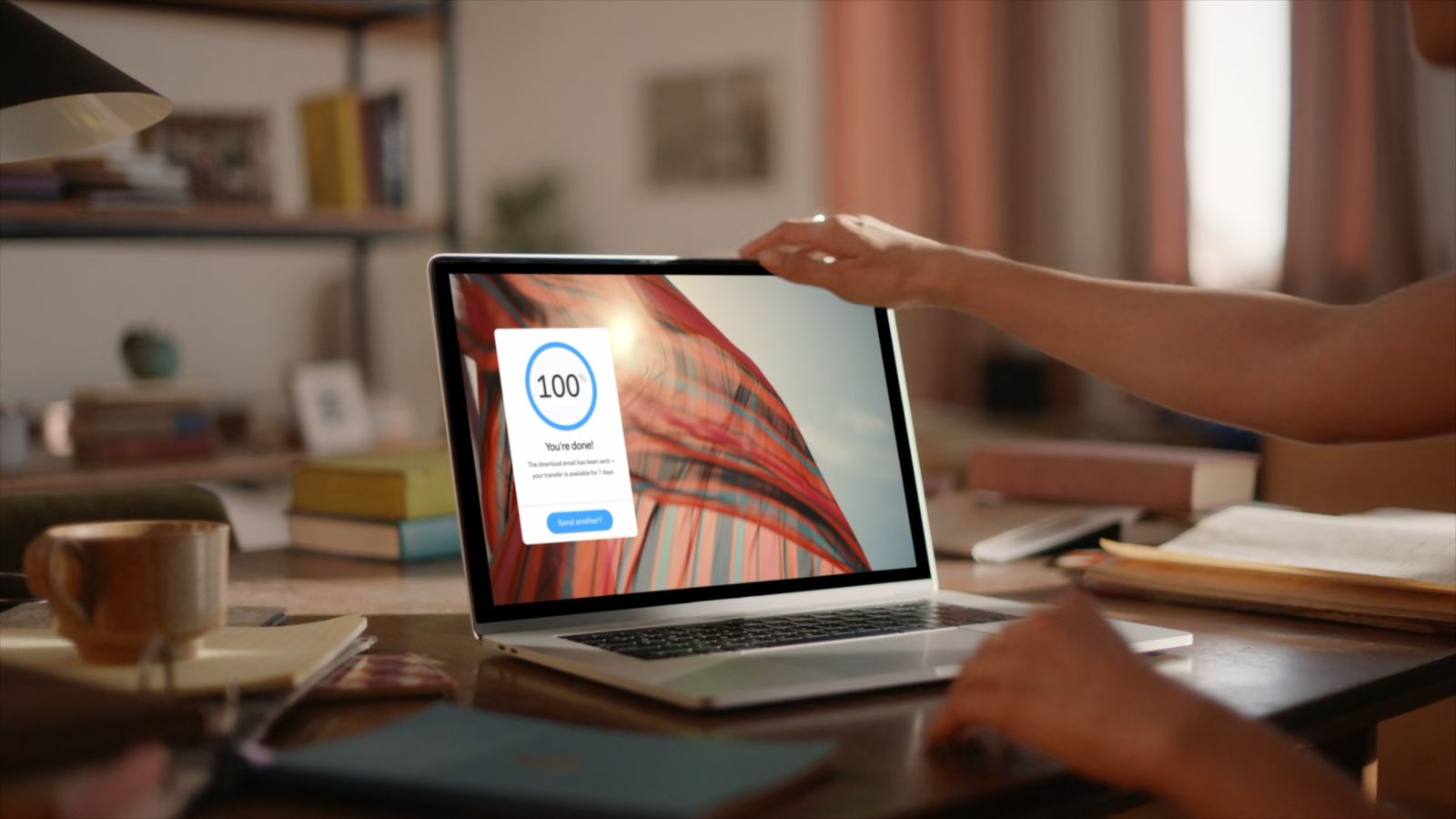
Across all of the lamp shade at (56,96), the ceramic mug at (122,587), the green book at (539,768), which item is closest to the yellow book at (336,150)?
the lamp shade at (56,96)

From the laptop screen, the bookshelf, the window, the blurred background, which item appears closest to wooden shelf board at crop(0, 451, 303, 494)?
the blurred background

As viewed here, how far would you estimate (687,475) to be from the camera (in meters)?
1.04

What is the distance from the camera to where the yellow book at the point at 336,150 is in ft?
10.0

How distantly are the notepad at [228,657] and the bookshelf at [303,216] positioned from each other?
201 cm

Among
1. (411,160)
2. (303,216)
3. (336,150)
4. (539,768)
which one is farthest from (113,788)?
(411,160)

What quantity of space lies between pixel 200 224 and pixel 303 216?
227 mm

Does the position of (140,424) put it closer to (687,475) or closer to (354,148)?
(354,148)

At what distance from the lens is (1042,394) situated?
12.2 feet

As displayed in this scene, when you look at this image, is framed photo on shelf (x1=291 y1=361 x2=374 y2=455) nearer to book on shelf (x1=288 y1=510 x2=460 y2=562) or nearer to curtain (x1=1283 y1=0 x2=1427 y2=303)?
book on shelf (x1=288 y1=510 x2=460 y2=562)

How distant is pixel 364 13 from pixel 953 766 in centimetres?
286

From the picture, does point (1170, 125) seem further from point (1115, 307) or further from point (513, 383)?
point (513, 383)

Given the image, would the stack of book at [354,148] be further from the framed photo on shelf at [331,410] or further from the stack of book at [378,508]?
the stack of book at [378,508]

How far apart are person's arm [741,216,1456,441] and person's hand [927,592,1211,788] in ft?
1.11

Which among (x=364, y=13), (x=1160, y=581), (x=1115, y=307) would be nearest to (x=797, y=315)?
(x=1115, y=307)
